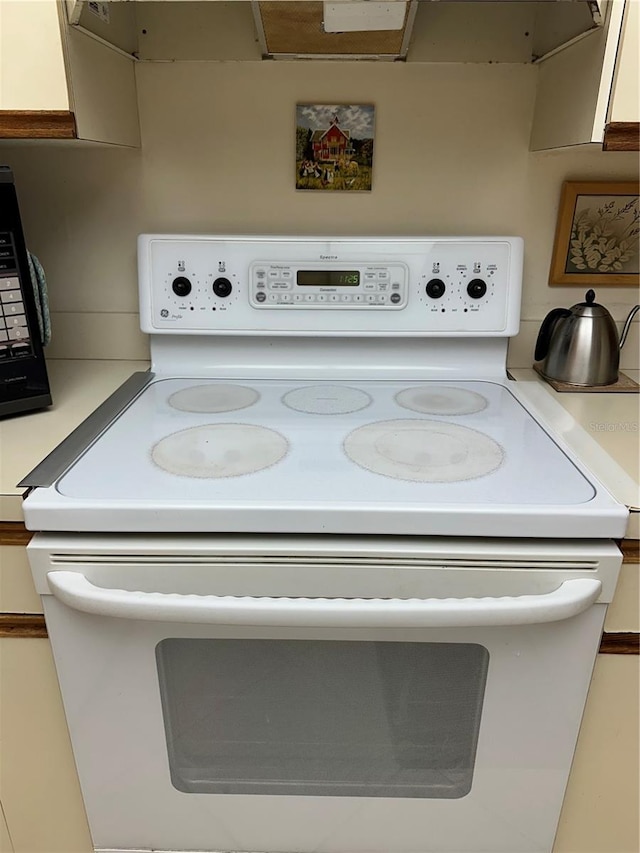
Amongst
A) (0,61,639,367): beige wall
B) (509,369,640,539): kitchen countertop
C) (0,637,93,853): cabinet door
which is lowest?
(0,637,93,853): cabinet door

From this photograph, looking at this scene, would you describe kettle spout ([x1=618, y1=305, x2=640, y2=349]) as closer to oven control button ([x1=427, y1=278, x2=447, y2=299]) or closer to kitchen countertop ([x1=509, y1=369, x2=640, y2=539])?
Result: kitchen countertop ([x1=509, y1=369, x2=640, y2=539])

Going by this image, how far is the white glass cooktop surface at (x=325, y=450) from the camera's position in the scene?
708 millimetres

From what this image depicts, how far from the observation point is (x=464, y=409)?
3.18 ft

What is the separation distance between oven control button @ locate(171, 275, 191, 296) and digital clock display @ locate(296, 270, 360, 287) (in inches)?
7.5

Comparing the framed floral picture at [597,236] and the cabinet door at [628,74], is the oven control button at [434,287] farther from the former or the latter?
the cabinet door at [628,74]

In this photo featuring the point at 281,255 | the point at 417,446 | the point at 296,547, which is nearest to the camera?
the point at 296,547

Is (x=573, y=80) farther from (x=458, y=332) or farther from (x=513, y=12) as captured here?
(x=458, y=332)

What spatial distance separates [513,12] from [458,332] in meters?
0.52

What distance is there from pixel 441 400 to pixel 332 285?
0.27 meters

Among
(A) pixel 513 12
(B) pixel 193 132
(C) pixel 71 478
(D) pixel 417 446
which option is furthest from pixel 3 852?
(A) pixel 513 12

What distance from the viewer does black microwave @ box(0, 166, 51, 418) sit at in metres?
0.89

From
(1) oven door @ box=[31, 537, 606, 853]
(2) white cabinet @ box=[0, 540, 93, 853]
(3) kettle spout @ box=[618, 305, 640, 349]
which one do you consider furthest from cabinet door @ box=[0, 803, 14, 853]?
(3) kettle spout @ box=[618, 305, 640, 349]

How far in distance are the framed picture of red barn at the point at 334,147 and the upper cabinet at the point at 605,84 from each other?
32 centimetres

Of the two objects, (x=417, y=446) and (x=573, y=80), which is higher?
(x=573, y=80)
